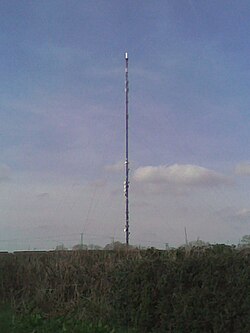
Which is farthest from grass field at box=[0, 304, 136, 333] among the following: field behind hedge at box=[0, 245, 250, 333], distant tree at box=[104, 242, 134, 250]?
distant tree at box=[104, 242, 134, 250]

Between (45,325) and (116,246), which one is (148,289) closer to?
(45,325)

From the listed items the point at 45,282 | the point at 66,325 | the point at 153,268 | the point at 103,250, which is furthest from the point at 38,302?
the point at 153,268

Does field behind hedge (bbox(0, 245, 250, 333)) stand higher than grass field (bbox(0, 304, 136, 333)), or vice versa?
field behind hedge (bbox(0, 245, 250, 333))

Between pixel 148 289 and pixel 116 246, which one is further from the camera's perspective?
pixel 116 246

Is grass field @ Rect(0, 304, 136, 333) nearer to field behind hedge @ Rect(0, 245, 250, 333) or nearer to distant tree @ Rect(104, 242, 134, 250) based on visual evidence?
field behind hedge @ Rect(0, 245, 250, 333)

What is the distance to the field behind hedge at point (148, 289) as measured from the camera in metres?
12.9

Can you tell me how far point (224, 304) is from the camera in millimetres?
12930

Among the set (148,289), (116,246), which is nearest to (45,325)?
(148,289)

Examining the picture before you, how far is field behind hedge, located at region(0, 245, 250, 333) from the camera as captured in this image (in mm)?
12938

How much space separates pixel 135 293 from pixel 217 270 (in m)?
2.19

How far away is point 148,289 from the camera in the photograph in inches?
557

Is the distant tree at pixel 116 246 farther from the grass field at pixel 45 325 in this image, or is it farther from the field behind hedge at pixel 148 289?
the grass field at pixel 45 325

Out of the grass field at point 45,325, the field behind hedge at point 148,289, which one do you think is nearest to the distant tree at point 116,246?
the field behind hedge at point 148,289

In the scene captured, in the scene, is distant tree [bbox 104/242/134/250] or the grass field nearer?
the grass field
